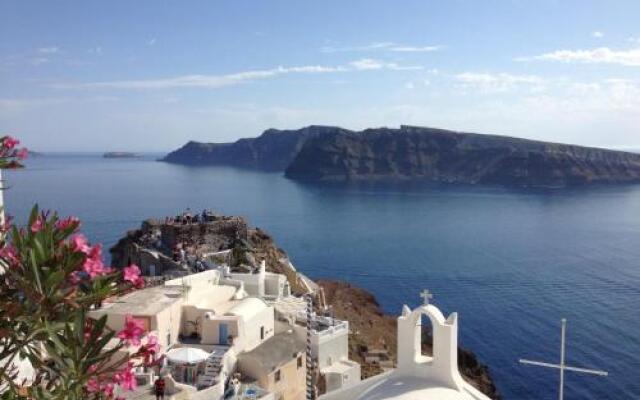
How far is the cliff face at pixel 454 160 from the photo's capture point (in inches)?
6570

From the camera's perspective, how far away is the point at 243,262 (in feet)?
111

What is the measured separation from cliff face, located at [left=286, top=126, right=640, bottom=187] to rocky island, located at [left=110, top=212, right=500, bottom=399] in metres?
133

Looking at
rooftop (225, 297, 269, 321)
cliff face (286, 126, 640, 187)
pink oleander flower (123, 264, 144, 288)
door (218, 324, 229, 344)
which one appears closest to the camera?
pink oleander flower (123, 264, 144, 288)

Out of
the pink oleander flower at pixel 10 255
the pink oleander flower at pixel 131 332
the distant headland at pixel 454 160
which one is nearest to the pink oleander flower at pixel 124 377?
the pink oleander flower at pixel 131 332

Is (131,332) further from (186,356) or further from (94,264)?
(186,356)

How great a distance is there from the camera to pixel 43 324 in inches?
163

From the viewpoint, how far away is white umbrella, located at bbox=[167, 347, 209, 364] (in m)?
17.2

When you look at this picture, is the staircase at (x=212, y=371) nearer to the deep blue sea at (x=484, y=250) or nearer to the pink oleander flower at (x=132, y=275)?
the pink oleander flower at (x=132, y=275)

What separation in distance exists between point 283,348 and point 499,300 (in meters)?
32.2

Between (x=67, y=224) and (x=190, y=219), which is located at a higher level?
(x=67, y=224)

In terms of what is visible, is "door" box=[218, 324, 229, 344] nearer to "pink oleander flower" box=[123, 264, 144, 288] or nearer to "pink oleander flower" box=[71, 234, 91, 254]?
"pink oleander flower" box=[123, 264, 144, 288]

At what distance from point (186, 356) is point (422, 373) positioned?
796cm

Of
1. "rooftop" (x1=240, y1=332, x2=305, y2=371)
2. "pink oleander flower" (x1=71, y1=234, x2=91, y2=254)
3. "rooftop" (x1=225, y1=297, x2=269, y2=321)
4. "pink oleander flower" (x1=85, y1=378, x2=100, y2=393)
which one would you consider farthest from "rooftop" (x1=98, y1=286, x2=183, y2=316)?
"pink oleander flower" (x1=71, y1=234, x2=91, y2=254)

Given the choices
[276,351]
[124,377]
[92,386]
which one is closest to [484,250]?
[276,351]
